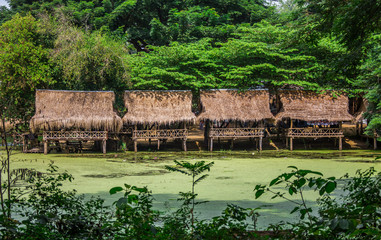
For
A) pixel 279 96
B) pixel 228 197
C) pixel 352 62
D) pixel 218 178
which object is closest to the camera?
pixel 352 62

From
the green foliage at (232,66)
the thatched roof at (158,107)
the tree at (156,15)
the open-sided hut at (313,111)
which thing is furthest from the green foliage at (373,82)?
the tree at (156,15)

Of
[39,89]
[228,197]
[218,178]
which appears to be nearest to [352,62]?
[228,197]

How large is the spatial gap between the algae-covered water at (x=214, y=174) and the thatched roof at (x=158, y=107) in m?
1.65

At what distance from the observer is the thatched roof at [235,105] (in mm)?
17922

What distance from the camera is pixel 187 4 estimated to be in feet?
83.8

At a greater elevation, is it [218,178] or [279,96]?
[279,96]

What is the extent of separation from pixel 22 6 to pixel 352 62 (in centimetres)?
2302

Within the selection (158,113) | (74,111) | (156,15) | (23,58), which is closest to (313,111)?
(158,113)

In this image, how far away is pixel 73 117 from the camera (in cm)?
1705

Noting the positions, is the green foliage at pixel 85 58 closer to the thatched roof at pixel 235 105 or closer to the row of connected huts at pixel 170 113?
the row of connected huts at pixel 170 113

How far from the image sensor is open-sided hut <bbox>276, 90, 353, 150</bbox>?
18.1 meters

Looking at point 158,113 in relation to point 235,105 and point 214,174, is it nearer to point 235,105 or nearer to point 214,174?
point 235,105

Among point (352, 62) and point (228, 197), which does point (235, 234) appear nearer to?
point (352, 62)

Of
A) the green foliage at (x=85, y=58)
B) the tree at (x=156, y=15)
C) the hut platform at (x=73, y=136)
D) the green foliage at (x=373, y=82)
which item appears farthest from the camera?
the tree at (x=156, y=15)
